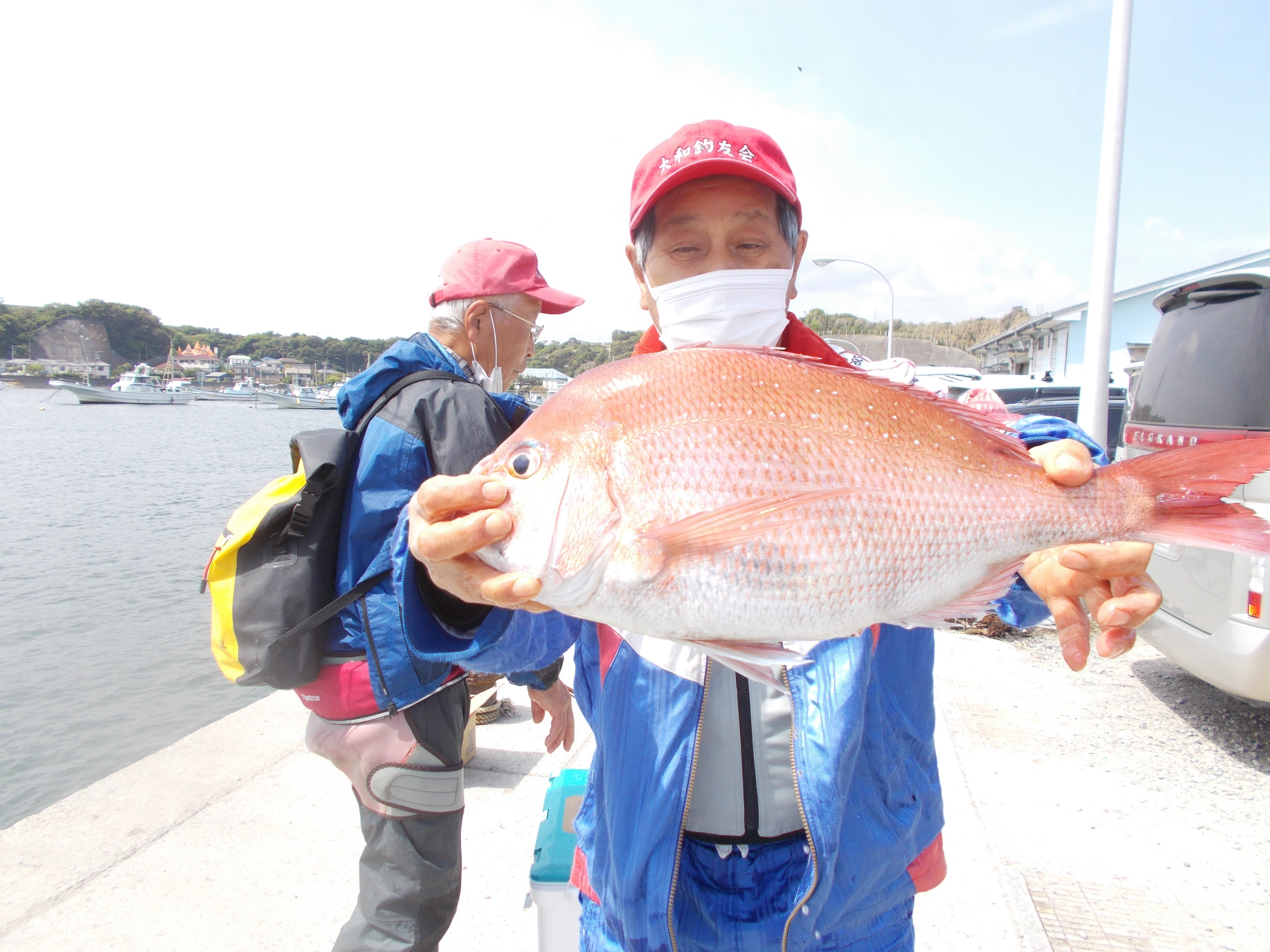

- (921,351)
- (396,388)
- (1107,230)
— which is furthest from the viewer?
(921,351)

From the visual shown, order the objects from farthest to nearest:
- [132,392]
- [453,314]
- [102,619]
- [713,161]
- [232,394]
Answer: [232,394], [132,392], [102,619], [453,314], [713,161]

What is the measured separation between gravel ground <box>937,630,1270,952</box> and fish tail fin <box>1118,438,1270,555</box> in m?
1.99

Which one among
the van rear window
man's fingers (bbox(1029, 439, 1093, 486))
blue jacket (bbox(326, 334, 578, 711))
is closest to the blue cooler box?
blue jacket (bbox(326, 334, 578, 711))

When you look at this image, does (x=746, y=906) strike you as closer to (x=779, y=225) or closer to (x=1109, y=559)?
(x=1109, y=559)

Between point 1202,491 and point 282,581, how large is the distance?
2.24 metres

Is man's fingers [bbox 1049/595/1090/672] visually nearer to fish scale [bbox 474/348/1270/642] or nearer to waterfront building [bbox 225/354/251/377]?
fish scale [bbox 474/348/1270/642]

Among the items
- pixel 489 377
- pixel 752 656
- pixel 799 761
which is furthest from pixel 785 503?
pixel 489 377

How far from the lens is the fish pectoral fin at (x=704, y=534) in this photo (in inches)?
40.4

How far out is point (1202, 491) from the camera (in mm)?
1110

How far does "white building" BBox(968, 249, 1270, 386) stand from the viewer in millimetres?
19500

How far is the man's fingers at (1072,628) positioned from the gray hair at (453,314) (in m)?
2.41

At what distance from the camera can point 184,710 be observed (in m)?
5.77

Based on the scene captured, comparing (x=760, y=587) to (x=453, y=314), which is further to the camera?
(x=453, y=314)

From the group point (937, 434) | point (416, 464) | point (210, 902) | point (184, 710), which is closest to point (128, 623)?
point (184, 710)
